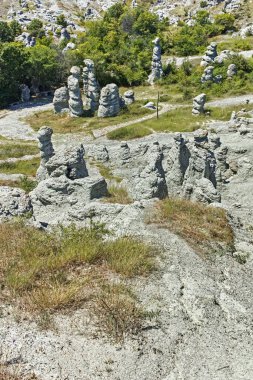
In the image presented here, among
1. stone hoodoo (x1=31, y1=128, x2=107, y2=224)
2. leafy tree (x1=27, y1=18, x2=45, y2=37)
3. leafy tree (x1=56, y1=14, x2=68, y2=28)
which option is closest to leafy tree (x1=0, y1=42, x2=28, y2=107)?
leafy tree (x1=27, y1=18, x2=45, y2=37)

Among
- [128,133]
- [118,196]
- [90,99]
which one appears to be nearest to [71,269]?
[118,196]

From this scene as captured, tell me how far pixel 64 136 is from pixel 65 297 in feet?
165

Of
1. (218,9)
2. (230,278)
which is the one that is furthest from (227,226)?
(218,9)

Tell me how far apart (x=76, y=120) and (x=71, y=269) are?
55.5 metres

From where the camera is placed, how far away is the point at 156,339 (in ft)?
27.2

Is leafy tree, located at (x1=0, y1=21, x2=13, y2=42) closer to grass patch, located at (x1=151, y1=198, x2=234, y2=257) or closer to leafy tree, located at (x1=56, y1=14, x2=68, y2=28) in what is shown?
leafy tree, located at (x1=56, y1=14, x2=68, y2=28)

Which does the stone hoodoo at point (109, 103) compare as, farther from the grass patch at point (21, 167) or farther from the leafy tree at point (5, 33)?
the leafy tree at point (5, 33)

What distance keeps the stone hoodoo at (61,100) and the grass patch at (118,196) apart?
44791 millimetres

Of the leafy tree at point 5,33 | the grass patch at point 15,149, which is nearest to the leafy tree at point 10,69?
the grass patch at point 15,149

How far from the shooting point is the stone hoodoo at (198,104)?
60.6 metres

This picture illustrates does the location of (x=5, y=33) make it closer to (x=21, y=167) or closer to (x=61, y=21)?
(x=61, y=21)

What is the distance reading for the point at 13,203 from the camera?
15.8 meters

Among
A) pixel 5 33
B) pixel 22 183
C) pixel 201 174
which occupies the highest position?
pixel 5 33

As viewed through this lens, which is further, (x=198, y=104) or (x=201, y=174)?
(x=198, y=104)
